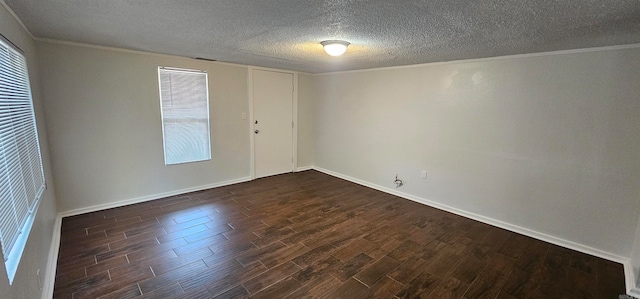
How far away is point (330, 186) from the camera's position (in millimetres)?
4715

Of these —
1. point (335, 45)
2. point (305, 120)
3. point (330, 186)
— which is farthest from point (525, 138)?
point (305, 120)

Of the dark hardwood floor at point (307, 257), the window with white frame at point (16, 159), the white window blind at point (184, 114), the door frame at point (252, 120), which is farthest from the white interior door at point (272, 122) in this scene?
the window with white frame at point (16, 159)

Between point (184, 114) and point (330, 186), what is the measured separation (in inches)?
101

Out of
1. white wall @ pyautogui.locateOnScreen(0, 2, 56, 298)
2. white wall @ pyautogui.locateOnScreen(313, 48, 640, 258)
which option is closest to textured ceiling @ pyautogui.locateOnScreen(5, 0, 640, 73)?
white wall @ pyautogui.locateOnScreen(0, 2, 56, 298)

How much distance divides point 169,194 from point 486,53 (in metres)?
4.49

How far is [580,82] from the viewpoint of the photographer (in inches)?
103

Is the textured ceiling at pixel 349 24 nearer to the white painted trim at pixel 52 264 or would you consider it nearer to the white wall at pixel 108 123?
the white wall at pixel 108 123

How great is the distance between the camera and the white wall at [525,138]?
2.51 m

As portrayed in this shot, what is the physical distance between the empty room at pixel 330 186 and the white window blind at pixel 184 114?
0.02m

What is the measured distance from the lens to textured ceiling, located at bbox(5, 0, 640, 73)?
1621 mm

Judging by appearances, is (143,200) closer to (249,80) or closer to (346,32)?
(249,80)

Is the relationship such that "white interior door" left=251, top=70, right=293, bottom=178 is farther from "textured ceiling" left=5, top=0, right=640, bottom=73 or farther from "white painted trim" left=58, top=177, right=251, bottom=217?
"textured ceiling" left=5, top=0, right=640, bottom=73

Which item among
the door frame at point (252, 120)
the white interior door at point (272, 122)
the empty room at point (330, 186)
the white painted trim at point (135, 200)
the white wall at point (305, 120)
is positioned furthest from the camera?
the white wall at point (305, 120)

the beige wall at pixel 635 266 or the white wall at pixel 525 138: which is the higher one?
the white wall at pixel 525 138
